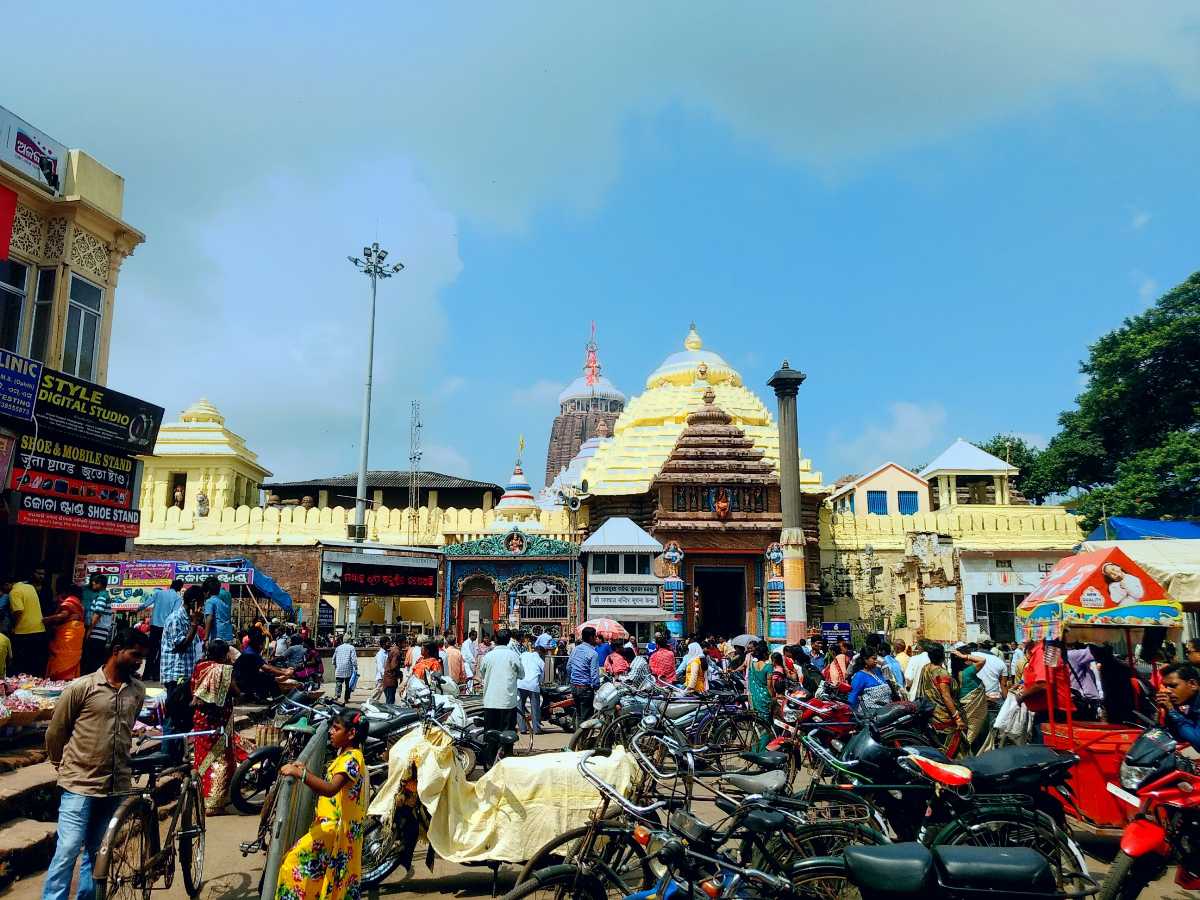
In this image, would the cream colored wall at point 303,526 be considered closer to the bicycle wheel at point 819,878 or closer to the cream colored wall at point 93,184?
the cream colored wall at point 93,184

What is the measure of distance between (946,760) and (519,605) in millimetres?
19399

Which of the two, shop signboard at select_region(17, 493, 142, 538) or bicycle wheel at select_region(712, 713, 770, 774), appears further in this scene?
shop signboard at select_region(17, 493, 142, 538)

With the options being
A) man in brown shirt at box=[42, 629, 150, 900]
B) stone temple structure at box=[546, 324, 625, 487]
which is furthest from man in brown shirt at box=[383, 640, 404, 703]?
stone temple structure at box=[546, 324, 625, 487]

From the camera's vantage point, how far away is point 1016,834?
17.6 feet

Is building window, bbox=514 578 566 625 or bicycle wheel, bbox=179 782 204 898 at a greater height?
building window, bbox=514 578 566 625

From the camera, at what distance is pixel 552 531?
27672mm

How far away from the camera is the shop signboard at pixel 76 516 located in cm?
1294

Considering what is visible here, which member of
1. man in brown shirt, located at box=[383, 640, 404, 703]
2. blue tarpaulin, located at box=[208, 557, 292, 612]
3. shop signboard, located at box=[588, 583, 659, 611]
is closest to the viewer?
man in brown shirt, located at box=[383, 640, 404, 703]

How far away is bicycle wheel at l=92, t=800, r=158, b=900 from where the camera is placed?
15.9ft

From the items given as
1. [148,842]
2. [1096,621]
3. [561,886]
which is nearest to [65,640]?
[148,842]

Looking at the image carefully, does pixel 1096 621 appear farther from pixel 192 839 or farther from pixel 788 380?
pixel 788 380

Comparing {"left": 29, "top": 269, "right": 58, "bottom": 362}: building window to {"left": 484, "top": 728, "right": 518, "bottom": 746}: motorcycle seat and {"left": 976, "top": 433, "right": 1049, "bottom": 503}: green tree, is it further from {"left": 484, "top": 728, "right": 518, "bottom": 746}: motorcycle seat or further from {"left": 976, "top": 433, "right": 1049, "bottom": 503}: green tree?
{"left": 976, "top": 433, "right": 1049, "bottom": 503}: green tree

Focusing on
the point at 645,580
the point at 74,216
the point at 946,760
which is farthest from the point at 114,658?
the point at 645,580

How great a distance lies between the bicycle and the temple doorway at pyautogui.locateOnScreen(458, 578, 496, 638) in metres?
18.5
